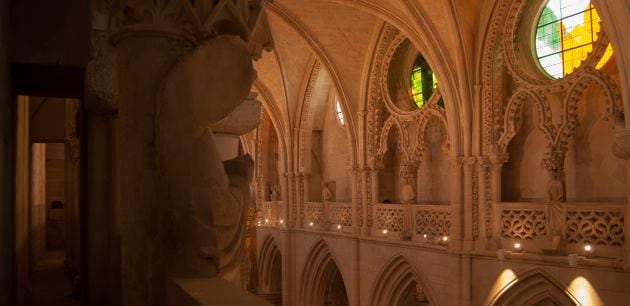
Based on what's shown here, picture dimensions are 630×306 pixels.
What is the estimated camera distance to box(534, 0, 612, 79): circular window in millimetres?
10234

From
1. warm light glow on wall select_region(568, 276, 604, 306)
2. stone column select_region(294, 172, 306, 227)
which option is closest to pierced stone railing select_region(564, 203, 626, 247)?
warm light glow on wall select_region(568, 276, 604, 306)

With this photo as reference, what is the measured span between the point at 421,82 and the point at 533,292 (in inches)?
230

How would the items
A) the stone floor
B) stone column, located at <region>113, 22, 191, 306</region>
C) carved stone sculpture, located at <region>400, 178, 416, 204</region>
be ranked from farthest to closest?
carved stone sculpture, located at <region>400, 178, 416, 204</region> < the stone floor < stone column, located at <region>113, 22, 191, 306</region>

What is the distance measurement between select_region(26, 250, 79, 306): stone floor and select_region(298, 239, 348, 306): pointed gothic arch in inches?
326

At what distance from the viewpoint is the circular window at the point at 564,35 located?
10234mm

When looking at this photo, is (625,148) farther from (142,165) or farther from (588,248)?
(142,165)

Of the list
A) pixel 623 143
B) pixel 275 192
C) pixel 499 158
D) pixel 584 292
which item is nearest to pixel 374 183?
pixel 499 158

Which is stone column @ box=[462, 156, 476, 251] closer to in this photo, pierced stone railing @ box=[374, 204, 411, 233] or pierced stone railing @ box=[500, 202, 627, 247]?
pierced stone railing @ box=[500, 202, 627, 247]

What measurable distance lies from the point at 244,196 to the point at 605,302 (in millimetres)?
7566

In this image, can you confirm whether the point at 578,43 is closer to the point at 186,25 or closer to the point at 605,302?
the point at 605,302

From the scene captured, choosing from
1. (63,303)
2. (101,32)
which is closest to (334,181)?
(63,303)

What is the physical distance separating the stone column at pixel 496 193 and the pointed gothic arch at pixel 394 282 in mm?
2786

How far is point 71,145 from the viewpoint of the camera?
9.70 meters

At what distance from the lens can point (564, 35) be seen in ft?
34.8
